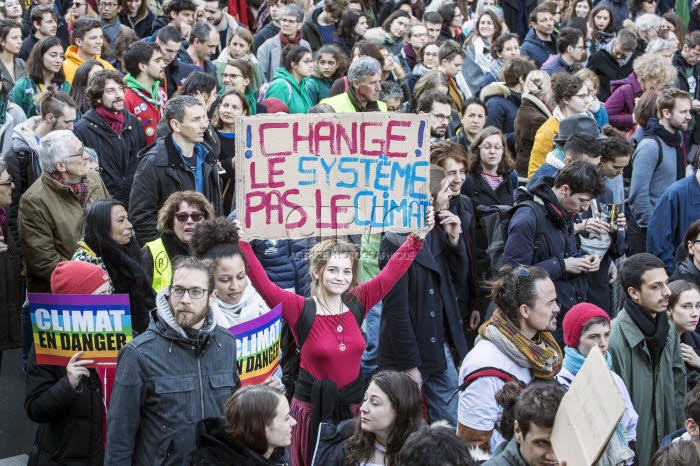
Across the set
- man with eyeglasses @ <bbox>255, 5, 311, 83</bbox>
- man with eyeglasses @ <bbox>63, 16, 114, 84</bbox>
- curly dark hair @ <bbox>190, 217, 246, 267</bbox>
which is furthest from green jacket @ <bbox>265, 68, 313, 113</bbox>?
curly dark hair @ <bbox>190, 217, 246, 267</bbox>

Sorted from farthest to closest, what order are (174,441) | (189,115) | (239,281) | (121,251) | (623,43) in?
(623,43) < (189,115) < (121,251) < (239,281) < (174,441)

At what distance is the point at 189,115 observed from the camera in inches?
297

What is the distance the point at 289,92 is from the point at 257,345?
549 cm

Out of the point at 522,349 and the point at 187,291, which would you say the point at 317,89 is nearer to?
the point at 522,349

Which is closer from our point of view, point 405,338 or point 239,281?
point 239,281


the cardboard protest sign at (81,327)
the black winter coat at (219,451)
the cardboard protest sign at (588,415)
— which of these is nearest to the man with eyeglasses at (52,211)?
the cardboard protest sign at (81,327)

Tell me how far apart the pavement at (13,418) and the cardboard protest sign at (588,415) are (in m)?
4.10

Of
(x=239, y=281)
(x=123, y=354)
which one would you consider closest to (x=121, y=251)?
(x=239, y=281)

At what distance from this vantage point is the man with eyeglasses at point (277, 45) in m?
12.1

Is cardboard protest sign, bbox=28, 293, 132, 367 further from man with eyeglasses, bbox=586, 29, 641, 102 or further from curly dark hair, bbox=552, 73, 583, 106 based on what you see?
man with eyeglasses, bbox=586, 29, 641, 102

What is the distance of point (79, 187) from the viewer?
718 cm

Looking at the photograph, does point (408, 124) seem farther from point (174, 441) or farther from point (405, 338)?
point (174, 441)

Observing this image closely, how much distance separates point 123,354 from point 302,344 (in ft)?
4.36

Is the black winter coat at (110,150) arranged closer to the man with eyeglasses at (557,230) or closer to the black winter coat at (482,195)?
the black winter coat at (482,195)
